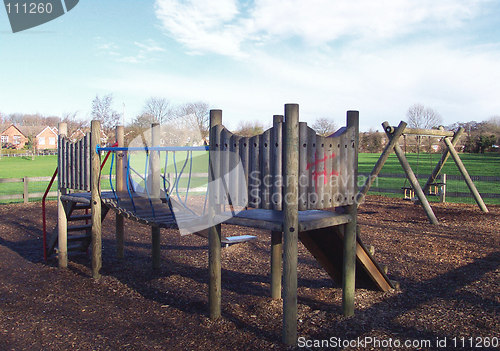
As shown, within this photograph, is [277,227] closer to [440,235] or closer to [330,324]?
[330,324]

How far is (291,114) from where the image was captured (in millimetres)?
4129

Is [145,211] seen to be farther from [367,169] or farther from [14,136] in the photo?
[14,136]

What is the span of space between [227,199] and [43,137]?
97.2m

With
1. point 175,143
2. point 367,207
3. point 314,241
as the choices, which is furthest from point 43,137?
point 314,241

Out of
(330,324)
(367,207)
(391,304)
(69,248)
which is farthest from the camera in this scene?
(367,207)

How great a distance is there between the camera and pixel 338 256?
5.57 metres

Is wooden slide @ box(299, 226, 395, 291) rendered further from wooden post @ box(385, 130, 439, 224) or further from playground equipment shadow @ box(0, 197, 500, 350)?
wooden post @ box(385, 130, 439, 224)

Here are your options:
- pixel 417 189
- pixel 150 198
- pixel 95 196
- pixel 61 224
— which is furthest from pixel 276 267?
pixel 417 189

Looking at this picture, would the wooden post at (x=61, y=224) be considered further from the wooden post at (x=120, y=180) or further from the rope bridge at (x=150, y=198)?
the wooden post at (x=120, y=180)

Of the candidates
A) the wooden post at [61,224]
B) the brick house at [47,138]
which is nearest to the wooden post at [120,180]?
the wooden post at [61,224]

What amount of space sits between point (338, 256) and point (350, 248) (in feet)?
2.37

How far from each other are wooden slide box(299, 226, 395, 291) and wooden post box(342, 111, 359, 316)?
0.25 metres

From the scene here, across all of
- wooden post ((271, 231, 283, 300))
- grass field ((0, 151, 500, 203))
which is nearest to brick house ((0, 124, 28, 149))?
grass field ((0, 151, 500, 203))

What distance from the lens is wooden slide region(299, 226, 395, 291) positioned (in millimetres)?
5258
